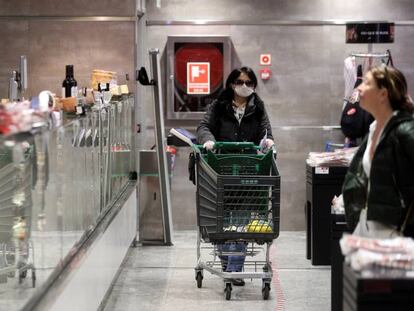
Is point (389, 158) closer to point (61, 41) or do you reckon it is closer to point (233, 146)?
point (233, 146)

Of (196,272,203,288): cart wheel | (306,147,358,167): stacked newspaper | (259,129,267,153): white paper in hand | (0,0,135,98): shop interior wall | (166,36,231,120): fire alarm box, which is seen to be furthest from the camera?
(166,36,231,120): fire alarm box

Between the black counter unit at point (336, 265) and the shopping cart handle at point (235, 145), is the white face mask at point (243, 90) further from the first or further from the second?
the black counter unit at point (336, 265)

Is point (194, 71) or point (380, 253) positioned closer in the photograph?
Result: point (380, 253)

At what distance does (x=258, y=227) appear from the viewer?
6.53 metres

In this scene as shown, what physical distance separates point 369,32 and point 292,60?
0.89 metres

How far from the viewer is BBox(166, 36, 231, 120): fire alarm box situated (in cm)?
993

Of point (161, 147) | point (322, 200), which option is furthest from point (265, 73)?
point (322, 200)

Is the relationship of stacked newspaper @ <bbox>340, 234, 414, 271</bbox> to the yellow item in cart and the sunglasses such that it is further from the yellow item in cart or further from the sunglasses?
the sunglasses

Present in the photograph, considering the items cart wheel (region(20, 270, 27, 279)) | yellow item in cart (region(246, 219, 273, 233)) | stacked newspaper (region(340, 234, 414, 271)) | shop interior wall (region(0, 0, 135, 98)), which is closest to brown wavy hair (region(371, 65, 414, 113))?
stacked newspaper (region(340, 234, 414, 271))

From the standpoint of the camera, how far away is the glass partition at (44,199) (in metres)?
4.17

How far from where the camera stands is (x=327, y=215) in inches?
317

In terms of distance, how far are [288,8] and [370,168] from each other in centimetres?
621

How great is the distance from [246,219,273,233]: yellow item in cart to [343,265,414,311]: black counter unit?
3.16m

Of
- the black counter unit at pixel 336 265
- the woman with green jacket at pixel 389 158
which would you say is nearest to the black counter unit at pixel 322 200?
the black counter unit at pixel 336 265
